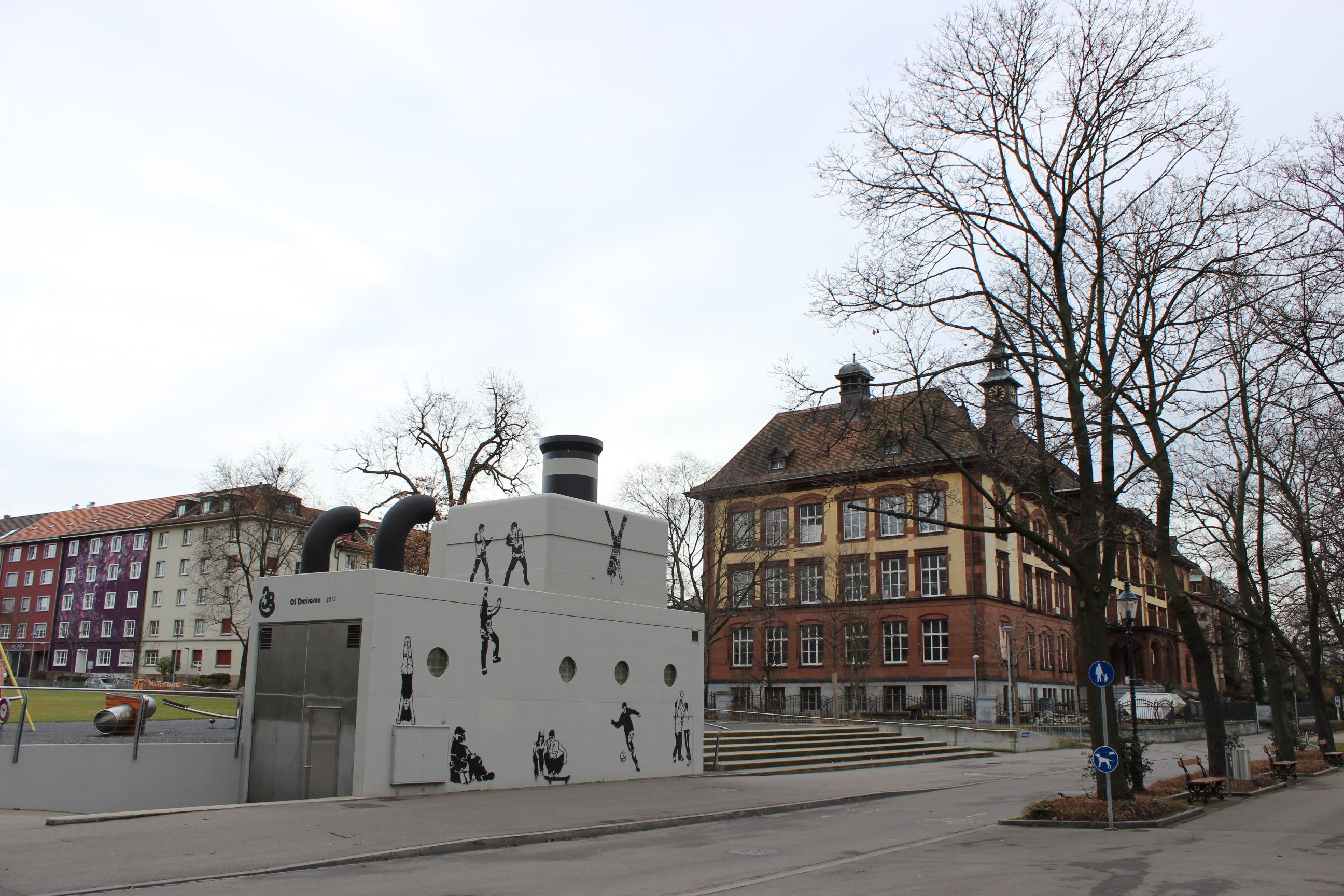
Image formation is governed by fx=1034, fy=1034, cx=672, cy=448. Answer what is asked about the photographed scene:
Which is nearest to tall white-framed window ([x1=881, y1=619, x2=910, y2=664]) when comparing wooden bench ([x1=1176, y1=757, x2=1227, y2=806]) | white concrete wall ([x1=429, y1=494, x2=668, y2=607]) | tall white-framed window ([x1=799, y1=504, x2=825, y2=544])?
tall white-framed window ([x1=799, y1=504, x2=825, y2=544])

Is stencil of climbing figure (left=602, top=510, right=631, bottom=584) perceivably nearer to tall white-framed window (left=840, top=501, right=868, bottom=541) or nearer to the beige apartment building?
tall white-framed window (left=840, top=501, right=868, bottom=541)

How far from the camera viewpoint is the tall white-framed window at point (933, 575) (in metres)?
50.5

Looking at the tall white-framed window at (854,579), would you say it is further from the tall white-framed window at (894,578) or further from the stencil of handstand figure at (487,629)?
the stencil of handstand figure at (487,629)

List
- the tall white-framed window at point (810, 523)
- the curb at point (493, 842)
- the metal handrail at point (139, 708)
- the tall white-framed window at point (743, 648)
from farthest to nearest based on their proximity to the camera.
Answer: the tall white-framed window at point (743, 648) < the tall white-framed window at point (810, 523) < the metal handrail at point (139, 708) < the curb at point (493, 842)

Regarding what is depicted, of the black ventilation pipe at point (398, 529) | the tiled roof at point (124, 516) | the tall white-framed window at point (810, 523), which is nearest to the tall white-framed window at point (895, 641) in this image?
the tall white-framed window at point (810, 523)

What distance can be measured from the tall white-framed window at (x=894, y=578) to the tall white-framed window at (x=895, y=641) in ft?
4.28

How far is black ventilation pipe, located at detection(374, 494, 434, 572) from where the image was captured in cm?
1866

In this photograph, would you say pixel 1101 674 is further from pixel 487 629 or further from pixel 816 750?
pixel 816 750

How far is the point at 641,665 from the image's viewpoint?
70.7 ft

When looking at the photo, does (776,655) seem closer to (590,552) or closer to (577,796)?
(590,552)

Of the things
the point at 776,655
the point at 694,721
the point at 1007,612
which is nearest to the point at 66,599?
the point at 776,655

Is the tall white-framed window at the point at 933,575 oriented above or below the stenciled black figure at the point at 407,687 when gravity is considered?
above

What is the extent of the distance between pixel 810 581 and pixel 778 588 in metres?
2.82

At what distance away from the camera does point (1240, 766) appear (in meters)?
20.6
